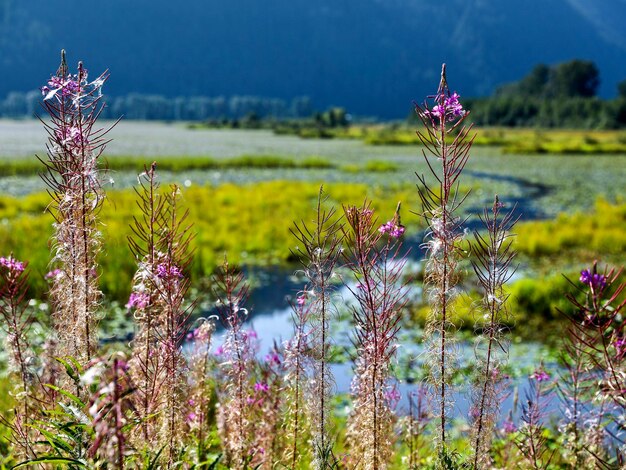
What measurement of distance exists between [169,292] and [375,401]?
1009mm

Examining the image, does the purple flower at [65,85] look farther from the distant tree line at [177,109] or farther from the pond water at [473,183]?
the distant tree line at [177,109]

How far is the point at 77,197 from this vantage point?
3039 mm

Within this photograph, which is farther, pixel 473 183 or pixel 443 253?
pixel 473 183

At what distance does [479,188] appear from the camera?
2706cm

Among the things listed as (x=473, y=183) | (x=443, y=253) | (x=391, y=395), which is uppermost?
(x=443, y=253)

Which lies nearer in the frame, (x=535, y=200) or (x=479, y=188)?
(x=535, y=200)

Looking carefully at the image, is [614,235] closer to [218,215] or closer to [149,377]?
[218,215]

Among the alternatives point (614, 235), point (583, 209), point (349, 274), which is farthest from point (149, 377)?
point (583, 209)

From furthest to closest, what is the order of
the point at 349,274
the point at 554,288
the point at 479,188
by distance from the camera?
1. the point at 479,188
2. the point at 349,274
3. the point at 554,288

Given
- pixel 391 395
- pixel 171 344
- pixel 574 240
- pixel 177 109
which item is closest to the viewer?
pixel 171 344

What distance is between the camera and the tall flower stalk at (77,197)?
301 cm

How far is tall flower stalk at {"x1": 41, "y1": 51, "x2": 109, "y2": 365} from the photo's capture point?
3014 mm

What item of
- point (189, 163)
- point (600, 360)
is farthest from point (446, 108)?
point (189, 163)

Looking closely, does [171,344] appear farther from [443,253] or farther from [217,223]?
[217,223]
